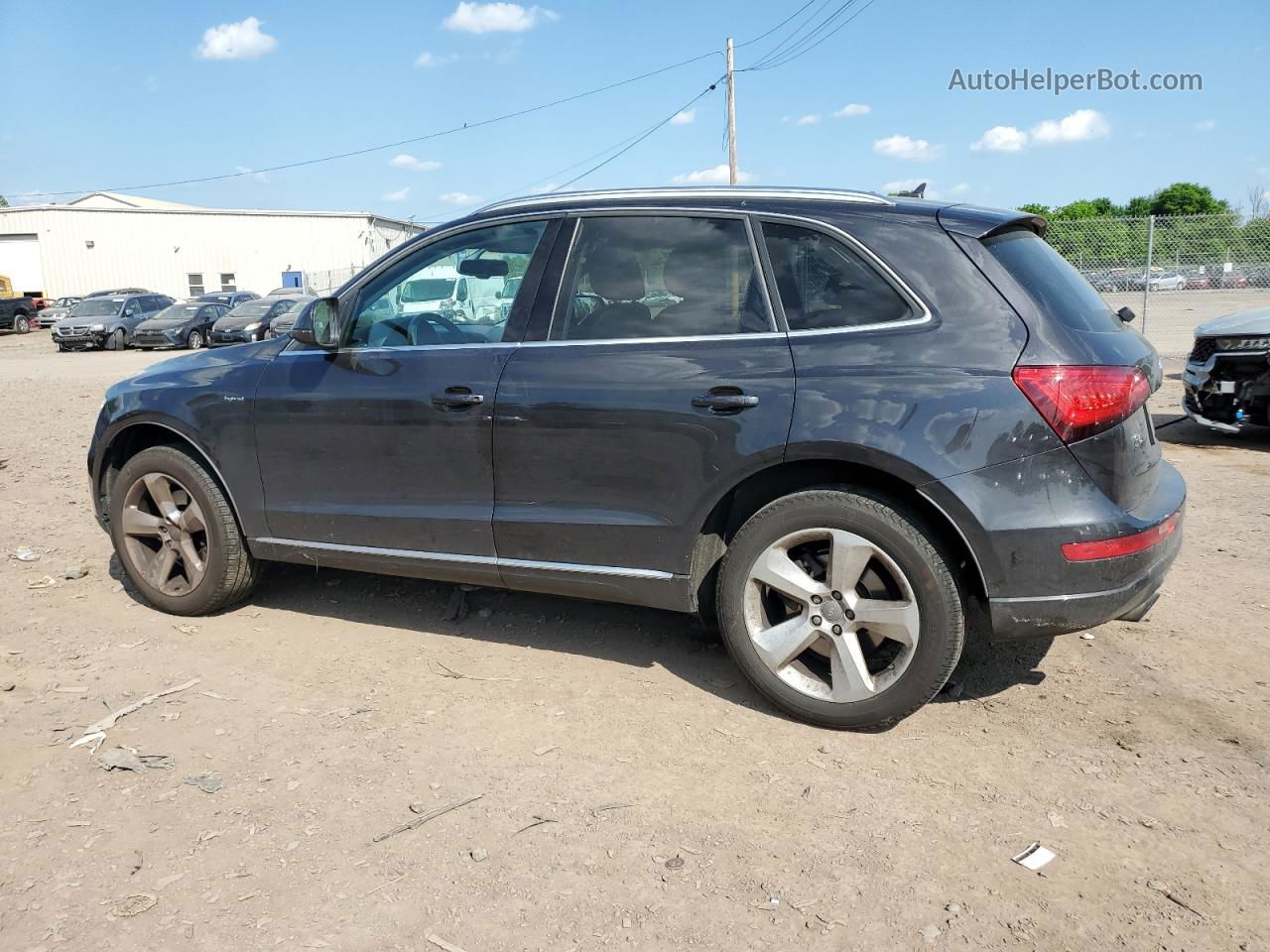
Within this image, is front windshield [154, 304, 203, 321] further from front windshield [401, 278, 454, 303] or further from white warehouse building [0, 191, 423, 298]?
front windshield [401, 278, 454, 303]

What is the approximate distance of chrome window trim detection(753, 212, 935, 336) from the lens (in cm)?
333

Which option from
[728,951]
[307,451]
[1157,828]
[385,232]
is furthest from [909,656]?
[385,232]

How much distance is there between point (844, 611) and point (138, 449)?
360 cm

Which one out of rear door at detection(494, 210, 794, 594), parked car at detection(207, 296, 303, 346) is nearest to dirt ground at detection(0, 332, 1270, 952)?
rear door at detection(494, 210, 794, 594)

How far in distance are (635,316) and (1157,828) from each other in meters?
2.39

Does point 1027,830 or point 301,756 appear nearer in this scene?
point 1027,830

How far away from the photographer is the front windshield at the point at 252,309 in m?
27.1

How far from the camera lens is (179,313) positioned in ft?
92.7

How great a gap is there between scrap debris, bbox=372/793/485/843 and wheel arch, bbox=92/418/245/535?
2097 mm

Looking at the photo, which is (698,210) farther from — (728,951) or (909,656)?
(728,951)

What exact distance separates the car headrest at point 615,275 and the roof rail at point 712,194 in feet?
0.79

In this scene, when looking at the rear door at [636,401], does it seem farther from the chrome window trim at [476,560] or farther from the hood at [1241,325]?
the hood at [1241,325]

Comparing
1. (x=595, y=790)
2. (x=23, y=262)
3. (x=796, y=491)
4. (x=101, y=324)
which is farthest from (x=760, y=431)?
(x=23, y=262)

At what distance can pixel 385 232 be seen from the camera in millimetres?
55812
